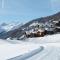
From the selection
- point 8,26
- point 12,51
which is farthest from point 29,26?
point 12,51

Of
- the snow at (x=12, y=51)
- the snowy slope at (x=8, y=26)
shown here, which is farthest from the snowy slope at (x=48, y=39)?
the snowy slope at (x=8, y=26)

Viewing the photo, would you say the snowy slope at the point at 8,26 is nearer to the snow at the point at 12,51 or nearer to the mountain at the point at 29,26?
the mountain at the point at 29,26

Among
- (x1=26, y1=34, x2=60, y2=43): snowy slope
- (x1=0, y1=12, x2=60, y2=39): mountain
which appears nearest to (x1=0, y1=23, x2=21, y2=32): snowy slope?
(x1=0, y1=12, x2=60, y2=39): mountain

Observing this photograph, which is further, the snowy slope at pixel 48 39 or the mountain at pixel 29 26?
the mountain at pixel 29 26

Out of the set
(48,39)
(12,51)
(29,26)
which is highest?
(29,26)

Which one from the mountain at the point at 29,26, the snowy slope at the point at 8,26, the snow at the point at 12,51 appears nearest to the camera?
the snow at the point at 12,51

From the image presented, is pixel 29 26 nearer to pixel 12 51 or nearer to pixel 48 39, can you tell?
pixel 48 39

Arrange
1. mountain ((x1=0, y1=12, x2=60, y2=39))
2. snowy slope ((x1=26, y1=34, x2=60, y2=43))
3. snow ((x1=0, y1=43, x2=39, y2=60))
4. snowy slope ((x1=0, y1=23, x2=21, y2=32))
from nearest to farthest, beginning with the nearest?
1. snow ((x1=0, y1=43, x2=39, y2=60))
2. snowy slope ((x1=26, y1=34, x2=60, y2=43))
3. mountain ((x1=0, y1=12, x2=60, y2=39))
4. snowy slope ((x1=0, y1=23, x2=21, y2=32))

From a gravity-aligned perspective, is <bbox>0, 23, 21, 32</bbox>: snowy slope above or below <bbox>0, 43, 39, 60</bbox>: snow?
above

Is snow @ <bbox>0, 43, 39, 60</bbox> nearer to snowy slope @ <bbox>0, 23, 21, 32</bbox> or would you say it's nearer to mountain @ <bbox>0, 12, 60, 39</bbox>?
mountain @ <bbox>0, 12, 60, 39</bbox>

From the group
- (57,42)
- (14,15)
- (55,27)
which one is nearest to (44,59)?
(57,42)

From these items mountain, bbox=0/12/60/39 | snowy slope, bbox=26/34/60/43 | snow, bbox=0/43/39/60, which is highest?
mountain, bbox=0/12/60/39

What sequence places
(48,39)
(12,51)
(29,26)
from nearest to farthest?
1. (12,51)
2. (48,39)
3. (29,26)

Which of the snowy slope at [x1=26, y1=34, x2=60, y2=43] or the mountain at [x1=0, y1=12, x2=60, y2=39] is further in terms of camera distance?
the mountain at [x1=0, y1=12, x2=60, y2=39]
